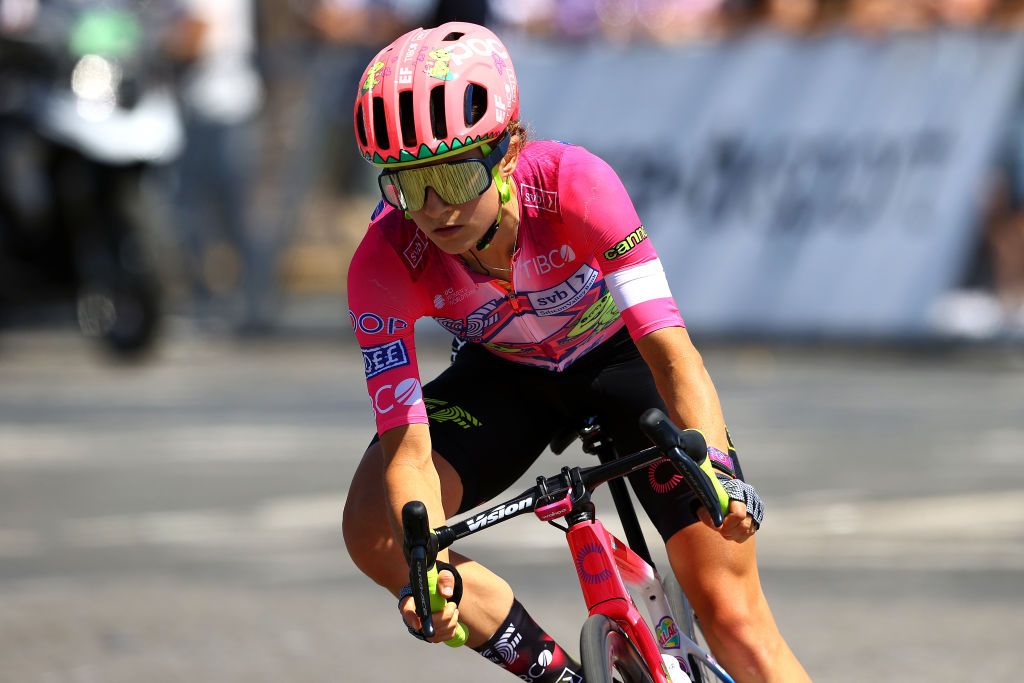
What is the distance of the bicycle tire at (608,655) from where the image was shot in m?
3.79

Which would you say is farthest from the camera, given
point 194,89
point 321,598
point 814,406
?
point 194,89

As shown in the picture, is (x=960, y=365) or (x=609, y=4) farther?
(x=609, y=4)

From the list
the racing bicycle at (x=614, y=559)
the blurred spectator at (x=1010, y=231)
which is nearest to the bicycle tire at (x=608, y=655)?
the racing bicycle at (x=614, y=559)

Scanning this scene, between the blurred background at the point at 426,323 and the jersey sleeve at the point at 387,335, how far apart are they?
2.07 meters

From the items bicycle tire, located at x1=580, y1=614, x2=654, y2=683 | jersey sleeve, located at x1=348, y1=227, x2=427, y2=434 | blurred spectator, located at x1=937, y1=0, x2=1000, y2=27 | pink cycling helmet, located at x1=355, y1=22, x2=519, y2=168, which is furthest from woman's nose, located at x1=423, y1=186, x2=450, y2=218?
blurred spectator, located at x1=937, y1=0, x2=1000, y2=27

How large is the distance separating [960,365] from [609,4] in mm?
4649

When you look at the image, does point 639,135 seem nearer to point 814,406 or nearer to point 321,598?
point 814,406

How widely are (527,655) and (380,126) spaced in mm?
1339

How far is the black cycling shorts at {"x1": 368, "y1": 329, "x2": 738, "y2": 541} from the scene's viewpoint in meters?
4.49

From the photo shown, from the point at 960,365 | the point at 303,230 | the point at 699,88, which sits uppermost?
the point at 699,88

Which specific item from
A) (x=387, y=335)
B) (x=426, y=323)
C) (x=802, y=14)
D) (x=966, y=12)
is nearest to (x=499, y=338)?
(x=387, y=335)

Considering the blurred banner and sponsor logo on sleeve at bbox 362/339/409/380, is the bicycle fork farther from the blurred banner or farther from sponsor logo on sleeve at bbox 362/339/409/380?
the blurred banner

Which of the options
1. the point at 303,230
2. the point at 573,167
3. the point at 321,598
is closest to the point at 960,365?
the point at 303,230

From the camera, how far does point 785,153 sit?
1521 cm
